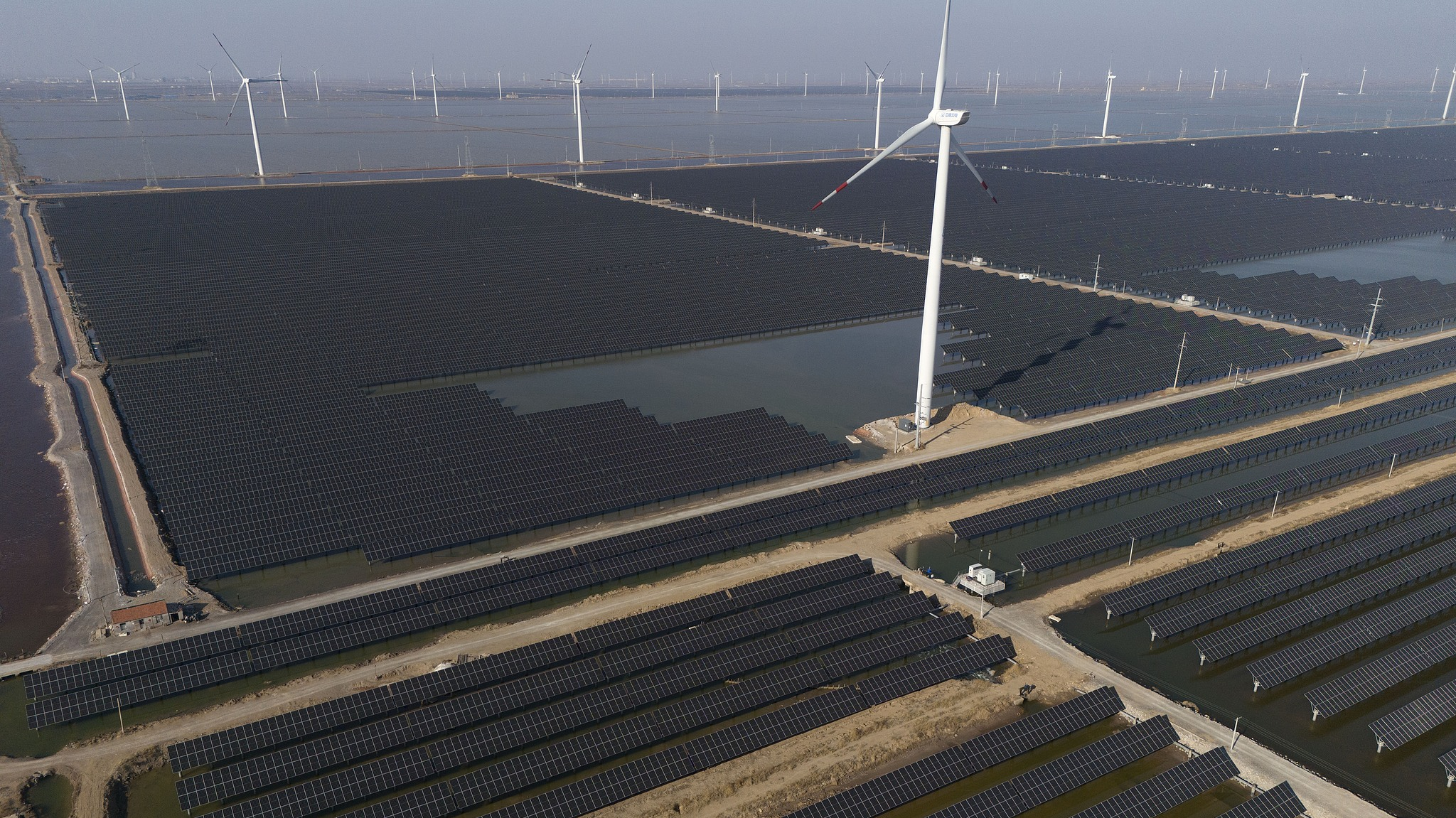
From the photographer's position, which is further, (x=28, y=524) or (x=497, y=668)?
(x=28, y=524)

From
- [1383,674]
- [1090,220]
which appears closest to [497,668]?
[1383,674]

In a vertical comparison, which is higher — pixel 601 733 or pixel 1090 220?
pixel 1090 220

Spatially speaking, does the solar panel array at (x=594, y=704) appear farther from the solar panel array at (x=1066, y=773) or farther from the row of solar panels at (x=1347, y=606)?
the row of solar panels at (x=1347, y=606)

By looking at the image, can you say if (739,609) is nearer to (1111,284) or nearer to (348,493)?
(348,493)

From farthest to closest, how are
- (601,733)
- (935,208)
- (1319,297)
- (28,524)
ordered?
1. (1319,297)
2. (935,208)
3. (28,524)
4. (601,733)

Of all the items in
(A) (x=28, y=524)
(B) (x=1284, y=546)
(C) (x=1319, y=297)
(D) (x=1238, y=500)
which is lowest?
(A) (x=28, y=524)

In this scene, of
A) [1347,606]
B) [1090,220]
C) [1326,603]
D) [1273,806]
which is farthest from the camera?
[1090,220]

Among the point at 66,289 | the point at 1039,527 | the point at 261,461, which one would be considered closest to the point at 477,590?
the point at 261,461

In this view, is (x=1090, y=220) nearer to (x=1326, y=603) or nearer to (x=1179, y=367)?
(x=1179, y=367)
